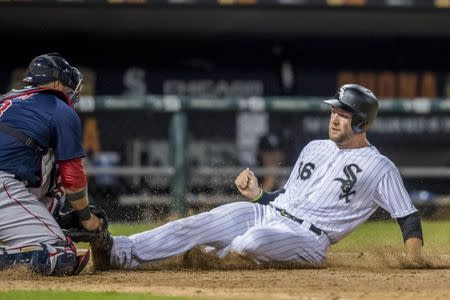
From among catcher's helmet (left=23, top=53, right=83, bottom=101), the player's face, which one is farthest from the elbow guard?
catcher's helmet (left=23, top=53, right=83, bottom=101)

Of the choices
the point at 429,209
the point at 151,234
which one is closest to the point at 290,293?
the point at 151,234

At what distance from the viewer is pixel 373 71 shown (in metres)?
12.6

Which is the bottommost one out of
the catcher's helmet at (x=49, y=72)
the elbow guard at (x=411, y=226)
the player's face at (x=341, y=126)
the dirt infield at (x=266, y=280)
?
the dirt infield at (x=266, y=280)

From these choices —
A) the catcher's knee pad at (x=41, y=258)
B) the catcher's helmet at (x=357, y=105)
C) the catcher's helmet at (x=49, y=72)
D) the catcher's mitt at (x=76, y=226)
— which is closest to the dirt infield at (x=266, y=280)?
the catcher's knee pad at (x=41, y=258)

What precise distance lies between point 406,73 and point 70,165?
724cm

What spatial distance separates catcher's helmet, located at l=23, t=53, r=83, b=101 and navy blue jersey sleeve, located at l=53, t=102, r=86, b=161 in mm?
218

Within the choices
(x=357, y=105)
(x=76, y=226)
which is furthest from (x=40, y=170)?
(x=357, y=105)

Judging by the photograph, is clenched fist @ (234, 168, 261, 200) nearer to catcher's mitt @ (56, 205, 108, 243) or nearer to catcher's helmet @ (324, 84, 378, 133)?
catcher's helmet @ (324, 84, 378, 133)

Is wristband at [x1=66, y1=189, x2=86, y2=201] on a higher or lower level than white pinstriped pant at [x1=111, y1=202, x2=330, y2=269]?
higher

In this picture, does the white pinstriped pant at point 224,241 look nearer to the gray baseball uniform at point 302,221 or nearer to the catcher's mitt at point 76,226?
the gray baseball uniform at point 302,221

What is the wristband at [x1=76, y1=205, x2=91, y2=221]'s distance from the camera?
20.0ft

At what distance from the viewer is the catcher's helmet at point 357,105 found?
257 inches

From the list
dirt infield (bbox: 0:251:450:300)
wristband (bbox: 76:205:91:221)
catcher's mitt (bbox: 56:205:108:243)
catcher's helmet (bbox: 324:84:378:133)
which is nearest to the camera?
dirt infield (bbox: 0:251:450:300)

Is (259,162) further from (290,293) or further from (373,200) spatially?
(290,293)
